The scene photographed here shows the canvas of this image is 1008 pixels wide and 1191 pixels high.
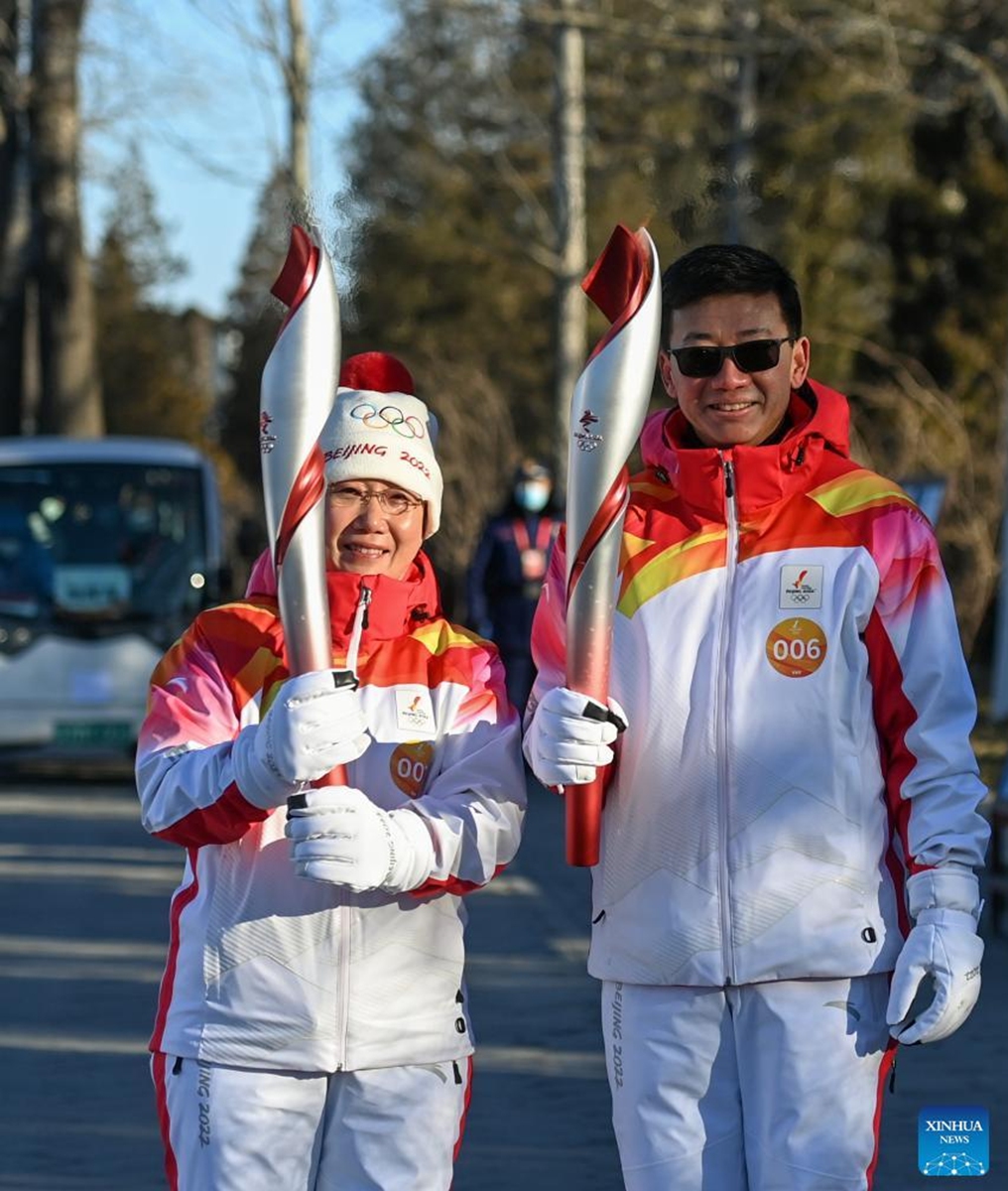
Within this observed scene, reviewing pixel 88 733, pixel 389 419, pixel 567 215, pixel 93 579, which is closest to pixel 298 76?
pixel 567 215

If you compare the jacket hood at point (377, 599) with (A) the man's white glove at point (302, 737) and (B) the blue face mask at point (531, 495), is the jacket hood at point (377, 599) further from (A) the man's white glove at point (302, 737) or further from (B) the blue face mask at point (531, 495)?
(B) the blue face mask at point (531, 495)

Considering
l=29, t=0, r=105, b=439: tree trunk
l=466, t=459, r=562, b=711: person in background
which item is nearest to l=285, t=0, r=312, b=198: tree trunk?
l=29, t=0, r=105, b=439: tree trunk

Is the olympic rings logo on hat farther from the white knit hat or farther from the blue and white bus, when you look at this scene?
the blue and white bus

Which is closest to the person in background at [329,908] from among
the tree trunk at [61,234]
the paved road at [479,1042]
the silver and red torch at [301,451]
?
the silver and red torch at [301,451]

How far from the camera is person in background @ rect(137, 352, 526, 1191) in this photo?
11.5 ft

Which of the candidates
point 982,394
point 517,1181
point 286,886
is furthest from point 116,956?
point 982,394

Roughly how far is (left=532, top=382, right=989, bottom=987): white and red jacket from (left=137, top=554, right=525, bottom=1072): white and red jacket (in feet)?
0.62

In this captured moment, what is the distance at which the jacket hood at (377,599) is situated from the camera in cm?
360

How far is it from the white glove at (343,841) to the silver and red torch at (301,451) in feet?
0.33

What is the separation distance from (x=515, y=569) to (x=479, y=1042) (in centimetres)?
654

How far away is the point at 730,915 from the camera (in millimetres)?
3504

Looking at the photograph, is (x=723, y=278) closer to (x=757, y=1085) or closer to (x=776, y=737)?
(x=776, y=737)

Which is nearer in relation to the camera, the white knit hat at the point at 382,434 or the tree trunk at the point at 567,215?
the white knit hat at the point at 382,434

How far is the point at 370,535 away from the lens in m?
3.71
